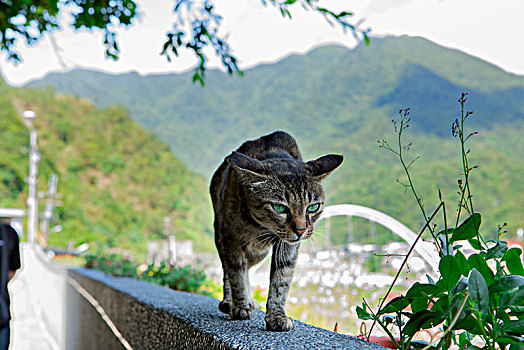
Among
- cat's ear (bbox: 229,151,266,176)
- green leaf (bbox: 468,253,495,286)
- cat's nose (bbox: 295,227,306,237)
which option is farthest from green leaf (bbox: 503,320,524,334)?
cat's ear (bbox: 229,151,266,176)

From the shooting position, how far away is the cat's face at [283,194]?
1441mm

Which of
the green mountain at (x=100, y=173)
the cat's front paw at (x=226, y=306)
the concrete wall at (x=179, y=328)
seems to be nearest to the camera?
the concrete wall at (x=179, y=328)

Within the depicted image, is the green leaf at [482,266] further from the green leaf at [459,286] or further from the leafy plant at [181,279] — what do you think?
the leafy plant at [181,279]

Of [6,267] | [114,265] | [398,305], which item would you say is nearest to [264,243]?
[398,305]

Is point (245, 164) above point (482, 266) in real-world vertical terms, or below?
above

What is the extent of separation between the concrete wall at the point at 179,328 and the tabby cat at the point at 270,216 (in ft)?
0.33

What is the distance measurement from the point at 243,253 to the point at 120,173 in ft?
138

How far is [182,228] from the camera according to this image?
121 feet

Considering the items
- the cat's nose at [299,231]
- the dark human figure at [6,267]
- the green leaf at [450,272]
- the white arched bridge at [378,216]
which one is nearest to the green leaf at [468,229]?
the green leaf at [450,272]

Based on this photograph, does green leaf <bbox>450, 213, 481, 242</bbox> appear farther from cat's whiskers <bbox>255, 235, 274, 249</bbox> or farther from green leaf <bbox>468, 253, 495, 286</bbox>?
cat's whiskers <bbox>255, 235, 274, 249</bbox>

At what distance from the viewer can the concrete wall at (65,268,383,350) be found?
50.2 inches

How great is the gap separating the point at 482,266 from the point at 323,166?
663 millimetres

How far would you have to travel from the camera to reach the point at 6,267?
398cm

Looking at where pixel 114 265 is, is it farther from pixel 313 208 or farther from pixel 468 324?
pixel 468 324
